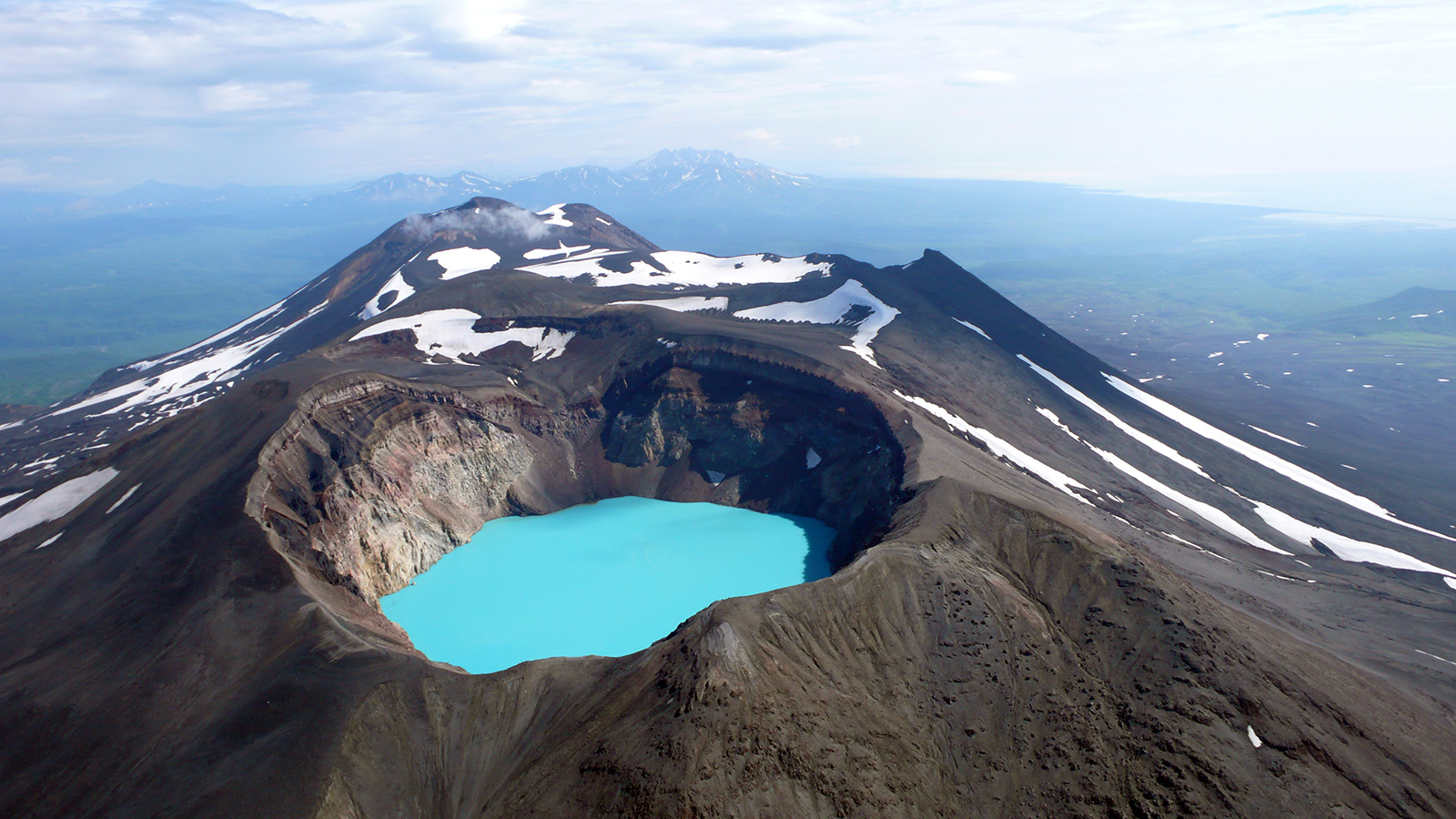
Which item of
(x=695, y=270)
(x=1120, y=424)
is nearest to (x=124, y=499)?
(x=1120, y=424)

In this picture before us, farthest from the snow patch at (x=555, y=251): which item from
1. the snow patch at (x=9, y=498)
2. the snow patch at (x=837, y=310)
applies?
the snow patch at (x=9, y=498)

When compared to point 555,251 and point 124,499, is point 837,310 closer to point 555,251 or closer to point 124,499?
point 124,499

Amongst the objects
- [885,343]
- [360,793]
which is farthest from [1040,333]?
[360,793]

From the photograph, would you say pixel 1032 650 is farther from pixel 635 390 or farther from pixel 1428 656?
pixel 635 390

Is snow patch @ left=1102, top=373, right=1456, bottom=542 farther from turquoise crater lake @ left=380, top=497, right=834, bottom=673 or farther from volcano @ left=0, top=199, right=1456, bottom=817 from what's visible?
turquoise crater lake @ left=380, top=497, right=834, bottom=673

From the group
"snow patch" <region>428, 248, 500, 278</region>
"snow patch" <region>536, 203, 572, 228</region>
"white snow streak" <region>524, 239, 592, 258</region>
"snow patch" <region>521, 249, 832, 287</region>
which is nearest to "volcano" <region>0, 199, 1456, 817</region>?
"snow patch" <region>521, 249, 832, 287</region>

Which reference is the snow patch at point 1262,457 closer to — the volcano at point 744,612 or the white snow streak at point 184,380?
the volcano at point 744,612
